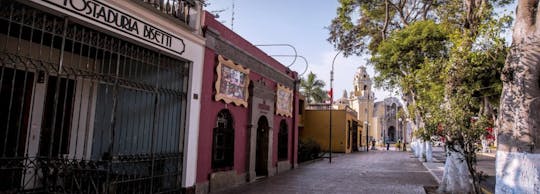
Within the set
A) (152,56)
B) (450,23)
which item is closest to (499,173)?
(450,23)

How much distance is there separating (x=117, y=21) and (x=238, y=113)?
536cm

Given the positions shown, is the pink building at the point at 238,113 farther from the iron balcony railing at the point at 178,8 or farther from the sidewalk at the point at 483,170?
the sidewalk at the point at 483,170

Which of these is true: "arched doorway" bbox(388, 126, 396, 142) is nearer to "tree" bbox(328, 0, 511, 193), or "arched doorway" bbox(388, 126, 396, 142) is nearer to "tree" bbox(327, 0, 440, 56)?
"tree" bbox(327, 0, 440, 56)

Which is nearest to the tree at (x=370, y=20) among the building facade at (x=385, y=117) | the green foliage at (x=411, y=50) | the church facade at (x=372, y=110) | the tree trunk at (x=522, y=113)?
the green foliage at (x=411, y=50)

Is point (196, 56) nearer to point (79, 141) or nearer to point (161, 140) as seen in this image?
A: point (161, 140)

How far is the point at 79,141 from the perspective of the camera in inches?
311

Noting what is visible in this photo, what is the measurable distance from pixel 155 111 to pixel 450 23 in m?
8.33

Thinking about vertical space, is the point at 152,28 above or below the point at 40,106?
above

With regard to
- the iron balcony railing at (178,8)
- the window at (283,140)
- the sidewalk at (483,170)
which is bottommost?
the sidewalk at (483,170)

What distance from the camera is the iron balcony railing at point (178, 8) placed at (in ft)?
24.2

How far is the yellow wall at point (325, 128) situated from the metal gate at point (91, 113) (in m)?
22.5

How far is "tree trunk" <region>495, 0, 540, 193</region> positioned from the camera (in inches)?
215

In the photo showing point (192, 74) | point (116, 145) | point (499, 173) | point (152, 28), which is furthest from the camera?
point (192, 74)

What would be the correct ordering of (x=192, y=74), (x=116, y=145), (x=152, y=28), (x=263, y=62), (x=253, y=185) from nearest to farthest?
(x=152, y=28) → (x=116, y=145) → (x=192, y=74) → (x=253, y=185) → (x=263, y=62)
